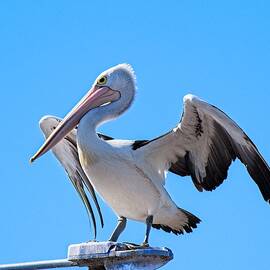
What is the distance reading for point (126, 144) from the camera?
286 inches

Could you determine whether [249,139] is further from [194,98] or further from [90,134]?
[90,134]

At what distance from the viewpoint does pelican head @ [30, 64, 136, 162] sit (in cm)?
752

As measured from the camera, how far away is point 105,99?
7734 mm

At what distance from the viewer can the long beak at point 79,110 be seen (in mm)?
7500

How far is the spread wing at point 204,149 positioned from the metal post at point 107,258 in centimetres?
282

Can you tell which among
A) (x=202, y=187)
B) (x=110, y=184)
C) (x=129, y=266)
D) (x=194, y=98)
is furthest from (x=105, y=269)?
(x=202, y=187)

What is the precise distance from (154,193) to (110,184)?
0.45 metres

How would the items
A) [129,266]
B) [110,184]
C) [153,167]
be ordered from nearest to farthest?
[129,266], [110,184], [153,167]

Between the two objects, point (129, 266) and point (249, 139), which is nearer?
point (129, 266)

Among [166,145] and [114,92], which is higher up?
[114,92]

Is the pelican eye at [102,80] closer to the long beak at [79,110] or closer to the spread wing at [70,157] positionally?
the long beak at [79,110]

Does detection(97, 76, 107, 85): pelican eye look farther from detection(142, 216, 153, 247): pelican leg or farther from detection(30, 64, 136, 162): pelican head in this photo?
detection(142, 216, 153, 247): pelican leg

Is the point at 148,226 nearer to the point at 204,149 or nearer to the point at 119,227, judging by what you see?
the point at 119,227

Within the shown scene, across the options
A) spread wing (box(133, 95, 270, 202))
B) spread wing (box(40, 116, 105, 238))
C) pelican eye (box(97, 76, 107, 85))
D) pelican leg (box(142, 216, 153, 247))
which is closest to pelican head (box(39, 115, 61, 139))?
spread wing (box(40, 116, 105, 238))
